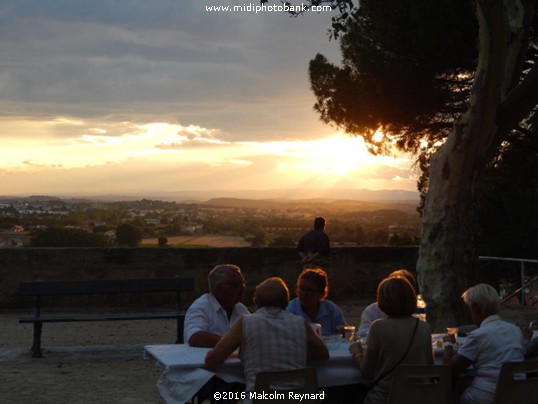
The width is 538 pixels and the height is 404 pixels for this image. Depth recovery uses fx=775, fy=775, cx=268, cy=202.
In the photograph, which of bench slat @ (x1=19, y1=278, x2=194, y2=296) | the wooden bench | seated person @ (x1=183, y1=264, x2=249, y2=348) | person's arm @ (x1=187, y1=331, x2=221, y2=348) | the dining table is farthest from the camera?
bench slat @ (x1=19, y1=278, x2=194, y2=296)

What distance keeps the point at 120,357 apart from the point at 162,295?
11.4 feet

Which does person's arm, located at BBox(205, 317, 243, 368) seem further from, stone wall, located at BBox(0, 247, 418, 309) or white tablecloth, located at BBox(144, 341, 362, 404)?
stone wall, located at BBox(0, 247, 418, 309)

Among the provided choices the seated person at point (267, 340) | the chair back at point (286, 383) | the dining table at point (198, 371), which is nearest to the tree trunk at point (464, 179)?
the dining table at point (198, 371)

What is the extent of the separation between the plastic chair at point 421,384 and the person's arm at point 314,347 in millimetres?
420

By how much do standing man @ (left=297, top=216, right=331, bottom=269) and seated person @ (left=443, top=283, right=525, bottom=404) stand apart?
18.8 feet

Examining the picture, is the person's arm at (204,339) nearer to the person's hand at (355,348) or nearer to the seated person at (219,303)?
the seated person at (219,303)

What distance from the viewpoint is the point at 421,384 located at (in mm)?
3963

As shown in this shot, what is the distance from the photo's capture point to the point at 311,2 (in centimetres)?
851

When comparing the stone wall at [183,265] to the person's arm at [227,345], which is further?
the stone wall at [183,265]

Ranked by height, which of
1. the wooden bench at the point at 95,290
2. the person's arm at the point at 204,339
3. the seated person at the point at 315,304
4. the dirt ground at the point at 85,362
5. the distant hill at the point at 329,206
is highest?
the distant hill at the point at 329,206

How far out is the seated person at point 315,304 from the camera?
5195mm

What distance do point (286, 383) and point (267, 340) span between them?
248 mm

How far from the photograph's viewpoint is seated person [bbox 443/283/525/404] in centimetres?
421

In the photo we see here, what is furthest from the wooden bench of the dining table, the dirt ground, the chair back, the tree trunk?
the chair back
